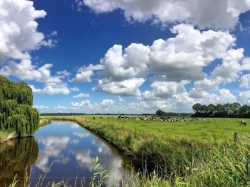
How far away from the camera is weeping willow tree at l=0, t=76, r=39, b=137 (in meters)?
30.2

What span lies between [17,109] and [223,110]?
326 ft

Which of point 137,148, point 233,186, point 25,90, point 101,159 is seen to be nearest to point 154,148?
point 137,148

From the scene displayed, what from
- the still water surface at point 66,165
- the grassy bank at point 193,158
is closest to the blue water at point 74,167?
the still water surface at point 66,165

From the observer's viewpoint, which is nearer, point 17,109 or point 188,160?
point 188,160

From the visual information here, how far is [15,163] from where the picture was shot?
18.1m

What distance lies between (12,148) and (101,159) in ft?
35.0

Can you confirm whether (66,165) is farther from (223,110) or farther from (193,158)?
(223,110)

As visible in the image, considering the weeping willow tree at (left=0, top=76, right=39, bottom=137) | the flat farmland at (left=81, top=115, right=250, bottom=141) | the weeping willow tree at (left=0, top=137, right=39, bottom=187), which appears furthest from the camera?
the weeping willow tree at (left=0, top=76, right=39, bottom=137)

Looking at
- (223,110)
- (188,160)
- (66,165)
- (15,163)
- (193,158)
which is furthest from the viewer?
(223,110)

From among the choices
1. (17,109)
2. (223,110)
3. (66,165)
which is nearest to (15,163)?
(66,165)

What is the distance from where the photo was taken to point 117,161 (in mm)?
18719

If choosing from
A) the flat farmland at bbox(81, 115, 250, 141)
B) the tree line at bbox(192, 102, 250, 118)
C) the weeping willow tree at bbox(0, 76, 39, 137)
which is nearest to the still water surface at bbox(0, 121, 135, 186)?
the flat farmland at bbox(81, 115, 250, 141)

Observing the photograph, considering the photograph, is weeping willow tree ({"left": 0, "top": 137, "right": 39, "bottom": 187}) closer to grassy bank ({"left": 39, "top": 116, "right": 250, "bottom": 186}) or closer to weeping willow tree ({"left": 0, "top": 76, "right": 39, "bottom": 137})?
weeping willow tree ({"left": 0, "top": 76, "right": 39, "bottom": 137})

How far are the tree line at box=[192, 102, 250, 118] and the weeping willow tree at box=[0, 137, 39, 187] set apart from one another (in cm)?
8886
